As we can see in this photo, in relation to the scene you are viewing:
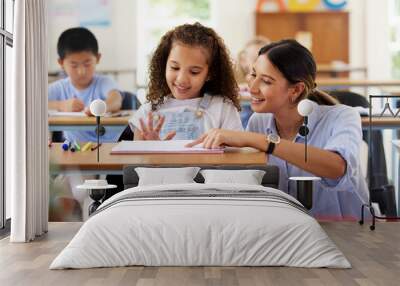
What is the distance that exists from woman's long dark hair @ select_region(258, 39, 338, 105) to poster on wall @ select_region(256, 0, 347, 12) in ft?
8.49

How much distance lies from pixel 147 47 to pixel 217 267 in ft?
9.68

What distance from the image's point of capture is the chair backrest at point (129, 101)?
21.8 feet

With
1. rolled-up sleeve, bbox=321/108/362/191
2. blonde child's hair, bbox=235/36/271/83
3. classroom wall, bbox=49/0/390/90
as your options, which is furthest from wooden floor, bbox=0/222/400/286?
classroom wall, bbox=49/0/390/90

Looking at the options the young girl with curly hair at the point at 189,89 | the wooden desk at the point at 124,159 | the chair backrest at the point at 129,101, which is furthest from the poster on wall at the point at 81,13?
the wooden desk at the point at 124,159

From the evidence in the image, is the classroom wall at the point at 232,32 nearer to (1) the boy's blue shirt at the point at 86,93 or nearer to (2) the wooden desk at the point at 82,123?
(1) the boy's blue shirt at the point at 86,93

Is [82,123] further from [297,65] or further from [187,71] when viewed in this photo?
[297,65]

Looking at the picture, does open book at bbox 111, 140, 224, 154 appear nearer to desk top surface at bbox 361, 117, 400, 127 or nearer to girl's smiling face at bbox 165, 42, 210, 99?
girl's smiling face at bbox 165, 42, 210, 99

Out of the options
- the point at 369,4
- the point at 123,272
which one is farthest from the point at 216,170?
the point at 369,4

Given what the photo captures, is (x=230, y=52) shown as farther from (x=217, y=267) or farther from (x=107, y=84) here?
(x=217, y=267)

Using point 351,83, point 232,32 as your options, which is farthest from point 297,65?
point 232,32

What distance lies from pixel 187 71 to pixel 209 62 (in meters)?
0.20

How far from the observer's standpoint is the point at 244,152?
6250mm

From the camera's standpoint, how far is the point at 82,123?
6.53 metres

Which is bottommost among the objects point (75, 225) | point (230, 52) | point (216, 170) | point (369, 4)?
point (75, 225)
